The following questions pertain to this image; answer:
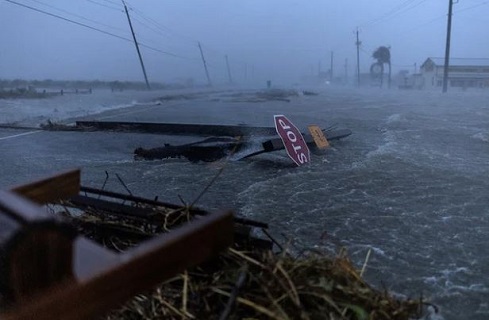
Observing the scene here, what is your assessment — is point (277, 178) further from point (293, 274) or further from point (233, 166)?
point (293, 274)

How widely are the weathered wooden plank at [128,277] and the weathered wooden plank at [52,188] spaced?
0.88m

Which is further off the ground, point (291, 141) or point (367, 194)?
point (291, 141)

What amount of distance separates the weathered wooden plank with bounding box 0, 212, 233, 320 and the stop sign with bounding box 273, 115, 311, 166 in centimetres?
641

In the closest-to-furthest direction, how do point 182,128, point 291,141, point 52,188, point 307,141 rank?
point 52,188
point 291,141
point 307,141
point 182,128

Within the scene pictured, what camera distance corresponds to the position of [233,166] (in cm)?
872

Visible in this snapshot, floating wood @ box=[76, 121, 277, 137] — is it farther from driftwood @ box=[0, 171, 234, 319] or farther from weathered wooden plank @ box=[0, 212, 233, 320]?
driftwood @ box=[0, 171, 234, 319]

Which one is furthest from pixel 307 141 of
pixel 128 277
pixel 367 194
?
pixel 128 277

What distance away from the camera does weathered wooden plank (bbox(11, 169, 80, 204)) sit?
6.94 ft

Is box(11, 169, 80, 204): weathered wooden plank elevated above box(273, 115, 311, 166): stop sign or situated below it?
above

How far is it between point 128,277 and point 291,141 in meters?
7.11

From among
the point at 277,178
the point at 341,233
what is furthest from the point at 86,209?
the point at 277,178

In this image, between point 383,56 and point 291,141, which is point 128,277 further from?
point 383,56

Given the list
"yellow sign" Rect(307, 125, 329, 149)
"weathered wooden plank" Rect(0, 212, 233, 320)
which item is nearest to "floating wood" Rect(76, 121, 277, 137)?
"yellow sign" Rect(307, 125, 329, 149)

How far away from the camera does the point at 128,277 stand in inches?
54.2
